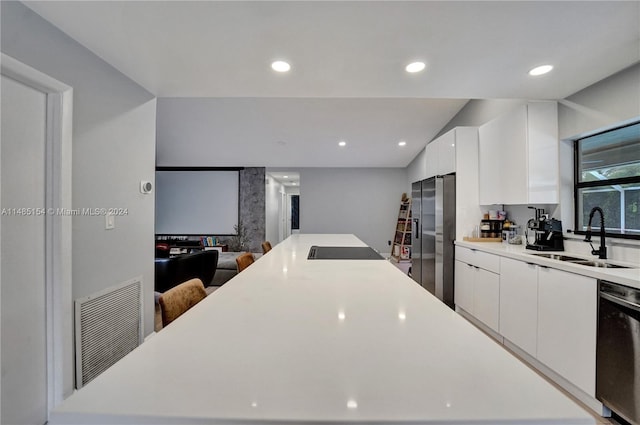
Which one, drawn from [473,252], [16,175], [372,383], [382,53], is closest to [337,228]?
[473,252]

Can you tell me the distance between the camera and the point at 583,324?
5.65 feet

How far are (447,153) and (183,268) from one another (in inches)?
145

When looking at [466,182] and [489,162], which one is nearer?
[489,162]

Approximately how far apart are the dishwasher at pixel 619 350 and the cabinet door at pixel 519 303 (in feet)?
1.54

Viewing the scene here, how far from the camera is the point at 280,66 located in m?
1.99

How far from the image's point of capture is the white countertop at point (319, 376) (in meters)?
0.48

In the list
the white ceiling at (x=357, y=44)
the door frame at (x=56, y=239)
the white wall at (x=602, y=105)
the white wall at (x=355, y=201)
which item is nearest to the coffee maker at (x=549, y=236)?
the white wall at (x=602, y=105)

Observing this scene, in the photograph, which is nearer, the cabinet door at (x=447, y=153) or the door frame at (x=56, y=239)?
the door frame at (x=56, y=239)

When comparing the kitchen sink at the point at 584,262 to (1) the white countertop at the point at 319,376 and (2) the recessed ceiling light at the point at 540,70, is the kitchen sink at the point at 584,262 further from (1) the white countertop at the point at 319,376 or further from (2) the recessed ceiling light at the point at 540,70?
(1) the white countertop at the point at 319,376

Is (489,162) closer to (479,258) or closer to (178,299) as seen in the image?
(479,258)

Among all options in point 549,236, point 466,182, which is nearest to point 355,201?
point 466,182

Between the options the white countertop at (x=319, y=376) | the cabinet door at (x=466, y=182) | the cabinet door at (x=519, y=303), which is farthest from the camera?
the cabinet door at (x=466, y=182)

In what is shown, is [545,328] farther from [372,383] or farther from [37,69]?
[37,69]

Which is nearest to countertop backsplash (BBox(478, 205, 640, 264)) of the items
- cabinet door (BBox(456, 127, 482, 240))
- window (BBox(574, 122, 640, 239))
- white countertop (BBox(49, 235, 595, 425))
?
window (BBox(574, 122, 640, 239))
